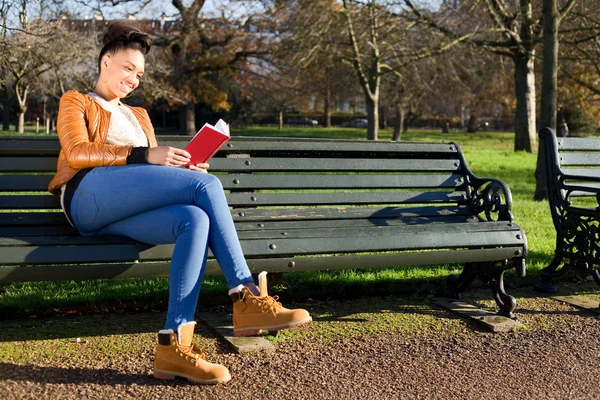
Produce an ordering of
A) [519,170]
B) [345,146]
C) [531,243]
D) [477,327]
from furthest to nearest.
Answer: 1. [519,170]
2. [531,243]
3. [345,146]
4. [477,327]

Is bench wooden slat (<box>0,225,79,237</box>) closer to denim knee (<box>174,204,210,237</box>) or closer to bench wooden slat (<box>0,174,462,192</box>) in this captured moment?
bench wooden slat (<box>0,174,462,192</box>)

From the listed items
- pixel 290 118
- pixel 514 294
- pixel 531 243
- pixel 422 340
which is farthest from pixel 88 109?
pixel 290 118

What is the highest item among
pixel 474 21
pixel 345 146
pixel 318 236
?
pixel 474 21

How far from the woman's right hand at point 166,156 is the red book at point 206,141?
0.16 m

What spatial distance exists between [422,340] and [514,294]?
1386mm

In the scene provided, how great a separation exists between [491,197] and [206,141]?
6.73 feet

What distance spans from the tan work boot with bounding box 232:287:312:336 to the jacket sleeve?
878 millimetres

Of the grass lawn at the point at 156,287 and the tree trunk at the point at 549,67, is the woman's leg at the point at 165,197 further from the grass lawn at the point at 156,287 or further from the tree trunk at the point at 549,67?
the tree trunk at the point at 549,67

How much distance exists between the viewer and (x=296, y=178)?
4727 millimetres

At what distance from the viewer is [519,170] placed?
49.3 ft

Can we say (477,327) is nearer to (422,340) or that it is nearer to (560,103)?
(422,340)

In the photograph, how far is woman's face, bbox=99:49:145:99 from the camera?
12.5 ft

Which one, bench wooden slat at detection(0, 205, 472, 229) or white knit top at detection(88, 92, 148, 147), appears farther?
bench wooden slat at detection(0, 205, 472, 229)

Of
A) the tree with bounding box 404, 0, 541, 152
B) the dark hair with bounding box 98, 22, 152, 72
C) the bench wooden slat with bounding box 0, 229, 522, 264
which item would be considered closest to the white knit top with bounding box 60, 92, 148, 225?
the dark hair with bounding box 98, 22, 152, 72
